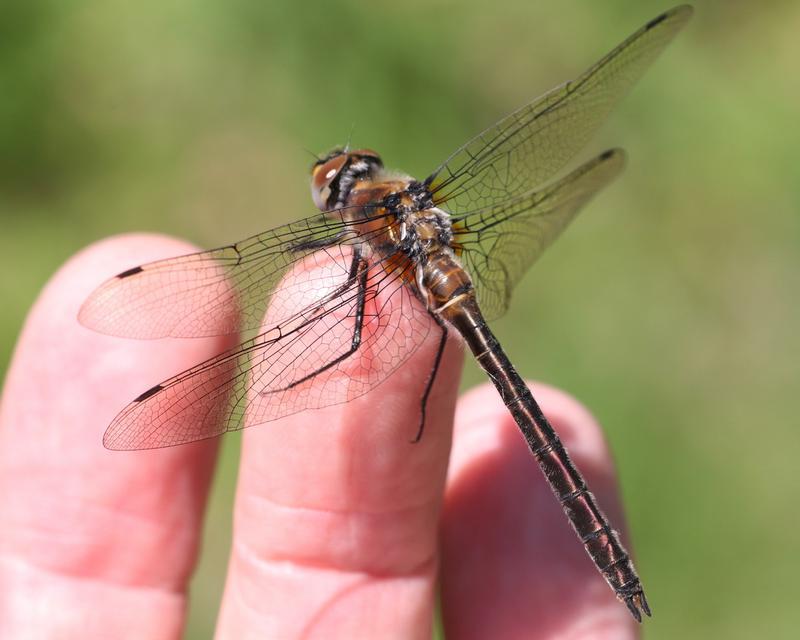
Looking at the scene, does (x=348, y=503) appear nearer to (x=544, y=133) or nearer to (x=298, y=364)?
(x=298, y=364)

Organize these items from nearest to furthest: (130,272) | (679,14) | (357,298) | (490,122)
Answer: (130,272), (357,298), (679,14), (490,122)

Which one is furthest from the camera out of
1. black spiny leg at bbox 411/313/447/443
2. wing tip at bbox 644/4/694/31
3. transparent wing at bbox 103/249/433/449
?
wing tip at bbox 644/4/694/31

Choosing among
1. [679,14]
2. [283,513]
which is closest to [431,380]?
[283,513]

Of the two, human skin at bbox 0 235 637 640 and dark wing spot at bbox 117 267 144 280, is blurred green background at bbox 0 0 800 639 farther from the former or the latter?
dark wing spot at bbox 117 267 144 280

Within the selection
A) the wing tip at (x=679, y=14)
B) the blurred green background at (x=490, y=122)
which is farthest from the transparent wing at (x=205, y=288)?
the blurred green background at (x=490, y=122)

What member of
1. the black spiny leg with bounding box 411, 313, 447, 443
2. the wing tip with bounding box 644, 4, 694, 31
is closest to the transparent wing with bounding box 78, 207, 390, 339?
the black spiny leg with bounding box 411, 313, 447, 443
